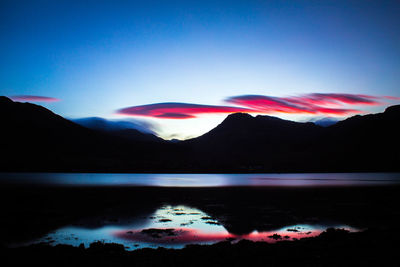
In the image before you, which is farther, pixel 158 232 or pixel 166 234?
pixel 158 232

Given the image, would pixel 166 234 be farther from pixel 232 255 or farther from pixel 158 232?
pixel 232 255

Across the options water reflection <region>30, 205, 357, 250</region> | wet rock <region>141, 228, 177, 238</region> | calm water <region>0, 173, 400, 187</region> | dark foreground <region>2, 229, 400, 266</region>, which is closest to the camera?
dark foreground <region>2, 229, 400, 266</region>

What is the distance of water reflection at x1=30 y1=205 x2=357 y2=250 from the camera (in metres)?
20.4

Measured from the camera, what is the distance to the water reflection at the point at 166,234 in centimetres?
2044

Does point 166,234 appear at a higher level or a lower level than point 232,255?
lower

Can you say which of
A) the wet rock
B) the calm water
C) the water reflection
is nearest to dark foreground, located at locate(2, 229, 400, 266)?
the water reflection

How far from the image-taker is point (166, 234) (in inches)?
889

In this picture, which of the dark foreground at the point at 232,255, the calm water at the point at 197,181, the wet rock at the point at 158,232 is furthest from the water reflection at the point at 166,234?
the calm water at the point at 197,181

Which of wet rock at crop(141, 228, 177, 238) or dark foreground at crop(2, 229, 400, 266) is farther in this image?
wet rock at crop(141, 228, 177, 238)

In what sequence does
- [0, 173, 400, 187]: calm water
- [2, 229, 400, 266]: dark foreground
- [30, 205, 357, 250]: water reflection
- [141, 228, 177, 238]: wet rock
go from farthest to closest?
[0, 173, 400, 187]: calm water < [141, 228, 177, 238]: wet rock < [30, 205, 357, 250]: water reflection < [2, 229, 400, 266]: dark foreground

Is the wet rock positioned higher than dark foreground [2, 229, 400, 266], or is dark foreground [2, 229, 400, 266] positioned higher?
dark foreground [2, 229, 400, 266]

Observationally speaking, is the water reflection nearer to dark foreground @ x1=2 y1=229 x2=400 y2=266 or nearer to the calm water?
dark foreground @ x1=2 y1=229 x2=400 y2=266

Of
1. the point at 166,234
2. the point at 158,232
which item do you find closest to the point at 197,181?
the point at 158,232

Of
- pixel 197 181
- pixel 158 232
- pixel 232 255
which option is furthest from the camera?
pixel 197 181
